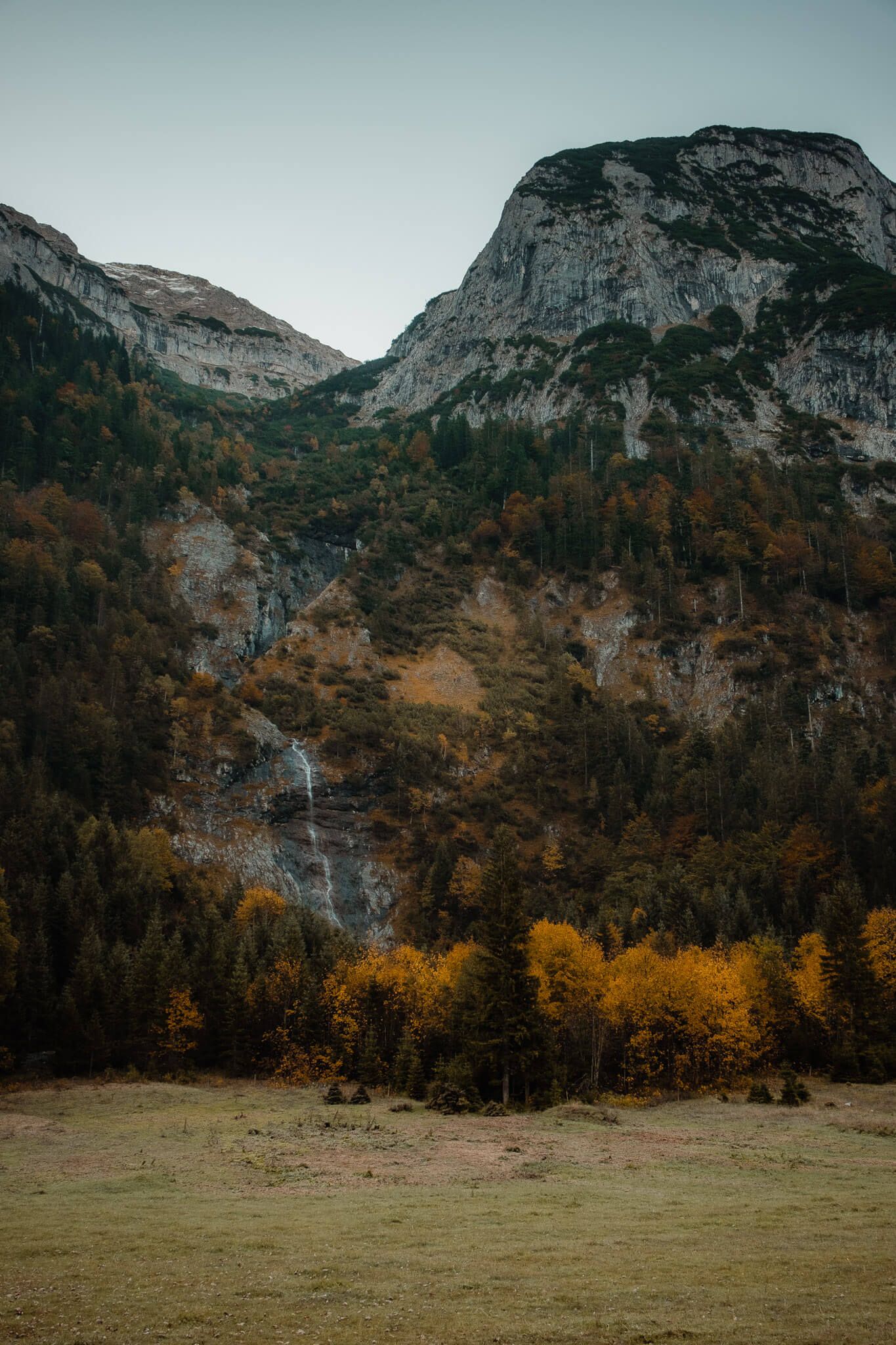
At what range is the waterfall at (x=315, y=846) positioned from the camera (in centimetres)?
11706

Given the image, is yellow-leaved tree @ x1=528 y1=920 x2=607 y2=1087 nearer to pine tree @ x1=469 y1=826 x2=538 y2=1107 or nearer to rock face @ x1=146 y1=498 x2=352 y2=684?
pine tree @ x1=469 y1=826 x2=538 y2=1107

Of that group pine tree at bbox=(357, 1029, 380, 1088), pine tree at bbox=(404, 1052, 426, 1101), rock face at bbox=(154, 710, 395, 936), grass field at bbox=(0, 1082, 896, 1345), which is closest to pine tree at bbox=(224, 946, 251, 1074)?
pine tree at bbox=(357, 1029, 380, 1088)

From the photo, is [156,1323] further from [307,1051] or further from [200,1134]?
[307,1051]

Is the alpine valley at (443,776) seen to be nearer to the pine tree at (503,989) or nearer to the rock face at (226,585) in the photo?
the pine tree at (503,989)

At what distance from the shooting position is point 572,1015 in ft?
222

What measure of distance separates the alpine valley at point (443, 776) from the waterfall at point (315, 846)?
395 mm

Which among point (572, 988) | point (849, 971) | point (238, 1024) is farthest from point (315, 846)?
point (849, 971)

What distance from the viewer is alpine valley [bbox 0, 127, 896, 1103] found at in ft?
223

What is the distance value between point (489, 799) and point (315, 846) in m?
26.8

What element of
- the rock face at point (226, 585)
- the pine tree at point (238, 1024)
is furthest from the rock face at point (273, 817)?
the pine tree at point (238, 1024)

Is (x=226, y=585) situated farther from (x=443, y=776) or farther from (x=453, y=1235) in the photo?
(x=453, y=1235)

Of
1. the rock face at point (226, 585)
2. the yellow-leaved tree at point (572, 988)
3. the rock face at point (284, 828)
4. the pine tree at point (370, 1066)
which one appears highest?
the rock face at point (226, 585)

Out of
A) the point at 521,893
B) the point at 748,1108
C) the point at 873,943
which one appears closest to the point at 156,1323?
the point at 748,1108

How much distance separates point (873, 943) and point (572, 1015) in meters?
25.5
